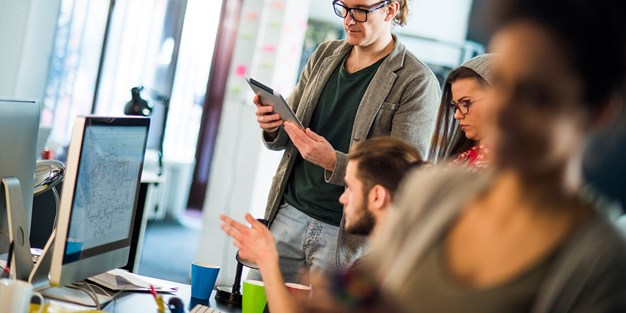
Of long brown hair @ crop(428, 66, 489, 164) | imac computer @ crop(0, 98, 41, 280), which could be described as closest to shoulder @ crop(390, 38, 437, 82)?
long brown hair @ crop(428, 66, 489, 164)

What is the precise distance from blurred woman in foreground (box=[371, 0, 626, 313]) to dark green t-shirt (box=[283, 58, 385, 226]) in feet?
5.12

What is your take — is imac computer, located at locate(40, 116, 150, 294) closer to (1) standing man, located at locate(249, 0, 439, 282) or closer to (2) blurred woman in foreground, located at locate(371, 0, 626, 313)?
(1) standing man, located at locate(249, 0, 439, 282)

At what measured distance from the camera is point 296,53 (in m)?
5.37

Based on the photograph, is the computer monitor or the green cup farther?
the green cup

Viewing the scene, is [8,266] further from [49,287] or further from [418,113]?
[418,113]

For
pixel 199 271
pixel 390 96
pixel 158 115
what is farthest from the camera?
pixel 158 115

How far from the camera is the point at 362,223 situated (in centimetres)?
187

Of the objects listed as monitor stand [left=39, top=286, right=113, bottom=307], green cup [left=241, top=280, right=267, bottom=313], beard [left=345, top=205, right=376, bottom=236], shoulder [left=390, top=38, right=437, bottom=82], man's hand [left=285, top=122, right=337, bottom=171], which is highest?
shoulder [left=390, top=38, right=437, bottom=82]

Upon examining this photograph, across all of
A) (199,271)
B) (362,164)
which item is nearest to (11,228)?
(199,271)

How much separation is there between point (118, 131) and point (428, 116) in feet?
3.53

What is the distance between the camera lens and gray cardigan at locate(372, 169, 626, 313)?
98 centimetres

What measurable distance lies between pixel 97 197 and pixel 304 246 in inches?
33.2

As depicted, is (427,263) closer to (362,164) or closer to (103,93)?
(362,164)

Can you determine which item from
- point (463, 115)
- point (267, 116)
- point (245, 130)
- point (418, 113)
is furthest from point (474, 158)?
point (245, 130)
